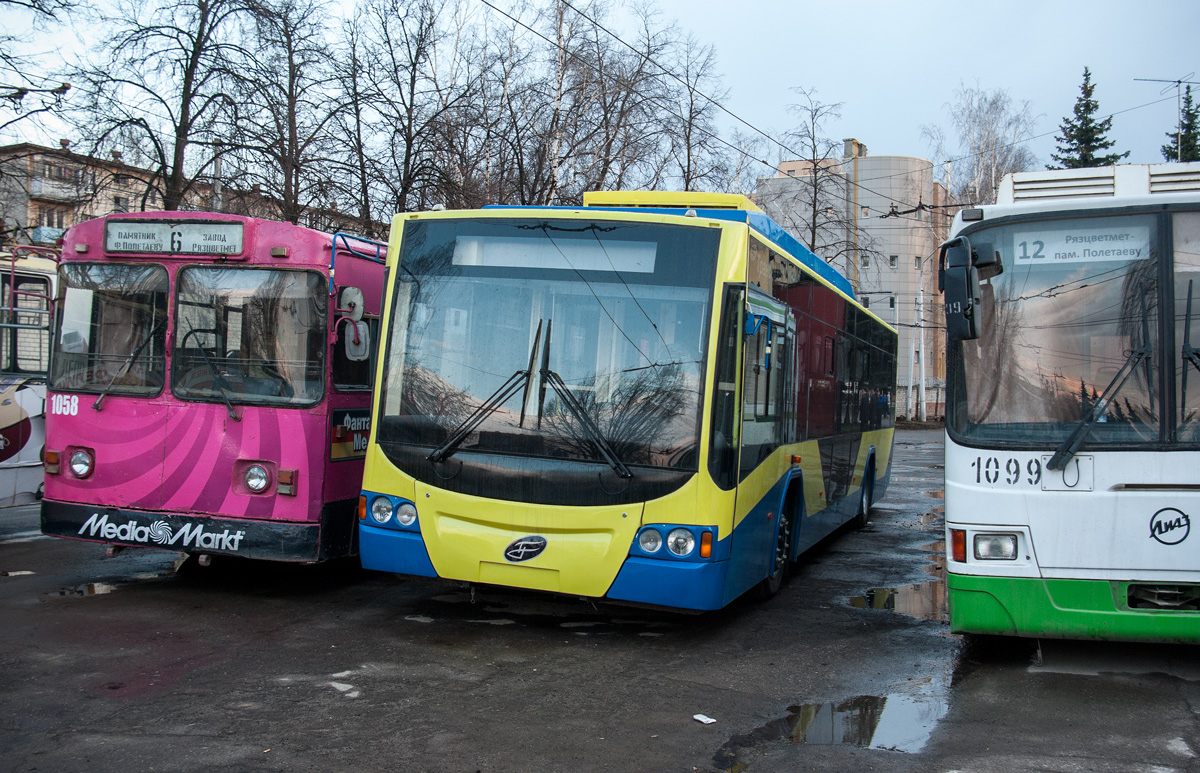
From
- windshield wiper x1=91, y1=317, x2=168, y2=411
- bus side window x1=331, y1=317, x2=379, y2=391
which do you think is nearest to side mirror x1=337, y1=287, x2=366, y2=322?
bus side window x1=331, y1=317, x2=379, y2=391

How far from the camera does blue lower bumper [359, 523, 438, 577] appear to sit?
676cm

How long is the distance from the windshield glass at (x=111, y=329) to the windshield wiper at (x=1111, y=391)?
21.4 feet

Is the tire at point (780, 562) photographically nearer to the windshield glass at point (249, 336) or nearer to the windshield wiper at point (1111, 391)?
the windshield wiper at point (1111, 391)

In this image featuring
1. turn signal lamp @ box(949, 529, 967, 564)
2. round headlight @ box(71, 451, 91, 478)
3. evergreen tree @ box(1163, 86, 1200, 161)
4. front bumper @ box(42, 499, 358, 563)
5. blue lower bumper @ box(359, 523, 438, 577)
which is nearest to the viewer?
turn signal lamp @ box(949, 529, 967, 564)

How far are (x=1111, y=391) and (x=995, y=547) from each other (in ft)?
3.70

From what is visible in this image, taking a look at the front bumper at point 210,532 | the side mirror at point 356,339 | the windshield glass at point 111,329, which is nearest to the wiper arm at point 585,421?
the side mirror at point 356,339

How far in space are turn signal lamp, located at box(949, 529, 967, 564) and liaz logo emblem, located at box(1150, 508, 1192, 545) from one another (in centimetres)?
100

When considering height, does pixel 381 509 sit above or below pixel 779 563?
above

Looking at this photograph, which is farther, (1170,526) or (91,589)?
(91,589)

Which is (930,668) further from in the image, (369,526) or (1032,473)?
(369,526)

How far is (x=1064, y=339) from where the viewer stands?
5.98m

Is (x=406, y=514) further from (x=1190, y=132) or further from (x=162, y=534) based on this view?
(x=1190, y=132)

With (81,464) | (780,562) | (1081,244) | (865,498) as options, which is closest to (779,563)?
(780,562)

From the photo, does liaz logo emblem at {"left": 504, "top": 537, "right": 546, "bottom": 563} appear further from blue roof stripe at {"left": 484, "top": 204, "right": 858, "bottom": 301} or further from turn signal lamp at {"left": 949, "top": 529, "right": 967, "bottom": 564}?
turn signal lamp at {"left": 949, "top": 529, "right": 967, "bottom": 564}
